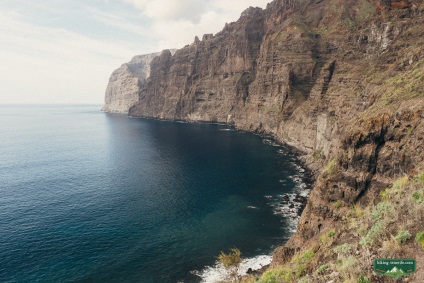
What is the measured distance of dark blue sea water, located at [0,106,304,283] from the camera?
53500 millimetres

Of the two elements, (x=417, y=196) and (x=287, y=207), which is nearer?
(x=417, y=196)

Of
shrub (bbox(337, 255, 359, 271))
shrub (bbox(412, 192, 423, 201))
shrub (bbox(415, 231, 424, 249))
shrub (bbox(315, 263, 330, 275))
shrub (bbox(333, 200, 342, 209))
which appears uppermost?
shrub (bbox(412, 192, 423, 201))

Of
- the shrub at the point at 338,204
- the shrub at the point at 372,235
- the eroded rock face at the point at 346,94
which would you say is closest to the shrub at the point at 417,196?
the shrub at the point at 372,235

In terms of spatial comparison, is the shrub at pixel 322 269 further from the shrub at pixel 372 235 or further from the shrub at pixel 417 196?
the shrub at pixel 417 196

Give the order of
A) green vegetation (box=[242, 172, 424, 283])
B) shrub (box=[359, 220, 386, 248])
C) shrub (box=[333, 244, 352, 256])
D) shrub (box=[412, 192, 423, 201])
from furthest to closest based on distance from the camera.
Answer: shrub (box=[412, 192, 423, 201]), shrub (box=[333, 244, 352, 256]), shrub (box=[359, 220, 386, 248]), green vegetation (box=[242, 172, 424, 283])

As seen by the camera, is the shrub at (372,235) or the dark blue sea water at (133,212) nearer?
the shrub at (372,235)

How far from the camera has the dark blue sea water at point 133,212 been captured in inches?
2106

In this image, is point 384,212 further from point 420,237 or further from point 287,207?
point 287,207

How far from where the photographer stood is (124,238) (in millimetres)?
62062

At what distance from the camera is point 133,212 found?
75.4m

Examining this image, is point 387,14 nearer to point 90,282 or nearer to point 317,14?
point 317,14

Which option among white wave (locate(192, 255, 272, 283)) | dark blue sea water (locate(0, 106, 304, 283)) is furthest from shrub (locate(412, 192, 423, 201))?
dark blue sea water (locate(0, 106, 304, 283))

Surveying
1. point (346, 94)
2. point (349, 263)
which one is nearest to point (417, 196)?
point (349, 263)

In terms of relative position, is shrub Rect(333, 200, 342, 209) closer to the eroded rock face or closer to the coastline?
the eroded rock face
